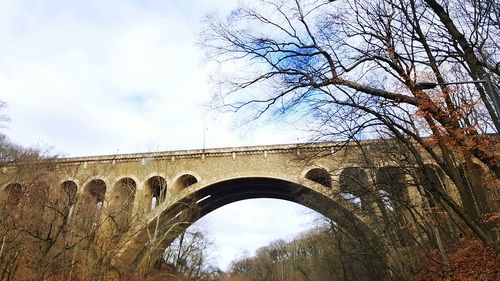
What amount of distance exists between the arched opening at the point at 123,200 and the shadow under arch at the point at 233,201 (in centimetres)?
208

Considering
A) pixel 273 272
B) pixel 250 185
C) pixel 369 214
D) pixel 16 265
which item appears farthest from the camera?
pixel 273 272

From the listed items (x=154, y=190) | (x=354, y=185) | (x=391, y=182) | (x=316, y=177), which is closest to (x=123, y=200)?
(x=154, y=190)

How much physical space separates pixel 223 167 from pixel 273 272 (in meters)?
39.3

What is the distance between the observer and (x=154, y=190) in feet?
95.4

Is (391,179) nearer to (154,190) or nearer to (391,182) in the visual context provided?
(391,182)

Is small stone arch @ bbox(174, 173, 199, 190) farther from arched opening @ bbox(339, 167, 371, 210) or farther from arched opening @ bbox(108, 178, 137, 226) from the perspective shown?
arched opening @ bbox(339, 167, 371, 210)

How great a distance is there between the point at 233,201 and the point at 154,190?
6.54 m

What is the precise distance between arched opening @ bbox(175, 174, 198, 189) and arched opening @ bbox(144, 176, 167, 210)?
40.0 inches

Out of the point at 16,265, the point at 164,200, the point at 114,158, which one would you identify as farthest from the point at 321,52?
the point at 114,158

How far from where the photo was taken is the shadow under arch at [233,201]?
20.9m

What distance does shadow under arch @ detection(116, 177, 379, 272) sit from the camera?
68.5 ft

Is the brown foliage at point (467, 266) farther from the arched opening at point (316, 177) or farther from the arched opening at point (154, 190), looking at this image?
the arched opening at point (154, 190)

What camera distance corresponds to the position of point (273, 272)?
61.4m

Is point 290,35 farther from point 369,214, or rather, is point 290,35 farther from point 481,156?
point 369,214
